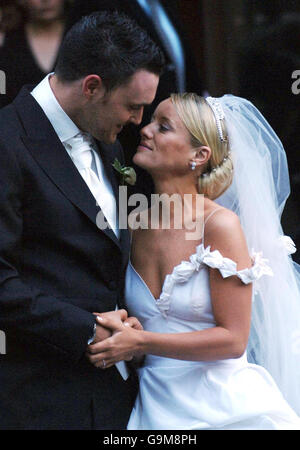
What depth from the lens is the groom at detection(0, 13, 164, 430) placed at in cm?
241

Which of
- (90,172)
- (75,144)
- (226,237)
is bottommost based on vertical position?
(226,237)

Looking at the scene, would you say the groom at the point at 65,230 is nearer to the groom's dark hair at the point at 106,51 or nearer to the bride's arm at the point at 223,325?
the groom's dark hair at the point at 106,51

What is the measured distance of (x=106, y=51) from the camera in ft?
8.39

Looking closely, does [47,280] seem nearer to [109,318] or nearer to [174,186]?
[109,318]

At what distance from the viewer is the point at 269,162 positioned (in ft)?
10.1

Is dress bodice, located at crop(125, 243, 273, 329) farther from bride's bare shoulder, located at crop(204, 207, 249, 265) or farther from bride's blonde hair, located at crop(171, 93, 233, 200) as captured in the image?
bride's blonde hair, located at crop(171, 93, 233, 200)

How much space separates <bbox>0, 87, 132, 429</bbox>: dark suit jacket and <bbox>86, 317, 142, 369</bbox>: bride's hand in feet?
0.16

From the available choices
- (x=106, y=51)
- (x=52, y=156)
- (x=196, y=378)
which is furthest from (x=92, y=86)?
(x=196, y=378)

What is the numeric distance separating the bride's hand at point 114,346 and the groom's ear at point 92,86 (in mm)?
805

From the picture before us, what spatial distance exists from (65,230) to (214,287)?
60cm

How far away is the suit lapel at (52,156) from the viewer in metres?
2.48

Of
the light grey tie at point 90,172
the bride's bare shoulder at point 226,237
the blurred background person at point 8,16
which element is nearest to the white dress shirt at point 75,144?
the light grey tie at point 90,172

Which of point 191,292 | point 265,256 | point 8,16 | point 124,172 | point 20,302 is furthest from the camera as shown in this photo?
point 8,16

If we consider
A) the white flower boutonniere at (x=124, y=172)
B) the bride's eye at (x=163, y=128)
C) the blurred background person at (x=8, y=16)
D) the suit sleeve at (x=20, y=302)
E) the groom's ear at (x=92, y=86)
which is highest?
the blurred background person at (x=8, y=16)
